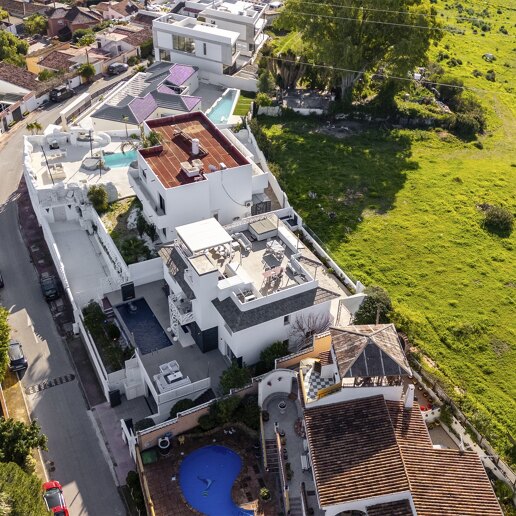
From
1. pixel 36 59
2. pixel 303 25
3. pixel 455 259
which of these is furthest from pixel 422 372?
pixel 36 59

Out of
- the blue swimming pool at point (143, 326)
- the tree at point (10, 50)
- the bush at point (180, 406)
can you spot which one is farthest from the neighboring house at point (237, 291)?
the tree at point (10, 50)

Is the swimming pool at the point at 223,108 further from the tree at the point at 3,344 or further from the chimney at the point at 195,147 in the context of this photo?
the tree at the point at 3,344

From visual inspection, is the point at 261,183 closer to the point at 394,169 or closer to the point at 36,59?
the point at 394,169

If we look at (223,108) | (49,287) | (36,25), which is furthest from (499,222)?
(36,25)

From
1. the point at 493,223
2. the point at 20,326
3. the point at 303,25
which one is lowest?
the point at 20,326

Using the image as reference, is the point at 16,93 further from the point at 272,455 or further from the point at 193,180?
the point at 272,455

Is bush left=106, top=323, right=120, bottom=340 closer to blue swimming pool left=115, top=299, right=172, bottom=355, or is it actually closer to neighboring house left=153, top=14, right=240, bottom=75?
blue swimming pool left=115, top=299, right=172, bottom=355
